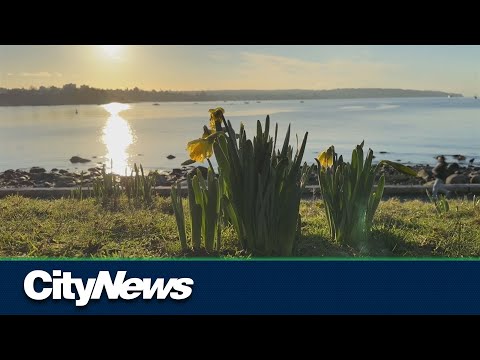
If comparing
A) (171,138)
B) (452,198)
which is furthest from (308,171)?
(452,198)

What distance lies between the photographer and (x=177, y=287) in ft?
8.71

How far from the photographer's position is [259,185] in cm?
323

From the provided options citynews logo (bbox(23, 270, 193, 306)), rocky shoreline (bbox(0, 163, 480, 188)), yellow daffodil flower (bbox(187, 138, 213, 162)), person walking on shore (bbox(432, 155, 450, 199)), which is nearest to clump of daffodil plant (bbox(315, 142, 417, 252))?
yellow daffodil flower (bbox(187, 138, 213, 162))

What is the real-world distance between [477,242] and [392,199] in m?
1.57

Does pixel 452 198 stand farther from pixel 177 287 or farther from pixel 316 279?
pixel 177 287

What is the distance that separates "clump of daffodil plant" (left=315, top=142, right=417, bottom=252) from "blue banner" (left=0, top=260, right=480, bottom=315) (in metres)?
0.80

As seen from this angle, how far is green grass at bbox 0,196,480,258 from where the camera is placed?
3.56m

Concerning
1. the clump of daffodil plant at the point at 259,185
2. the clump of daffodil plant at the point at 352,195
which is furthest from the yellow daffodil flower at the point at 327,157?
the clump of daffodil plant at the point at 259,185

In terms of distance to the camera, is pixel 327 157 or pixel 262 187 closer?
pixel 262 187

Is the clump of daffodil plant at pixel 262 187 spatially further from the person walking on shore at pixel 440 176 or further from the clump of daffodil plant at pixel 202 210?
the person walking on shore at pixel 440 176

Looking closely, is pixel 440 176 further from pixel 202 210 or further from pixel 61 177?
pixel 61 177

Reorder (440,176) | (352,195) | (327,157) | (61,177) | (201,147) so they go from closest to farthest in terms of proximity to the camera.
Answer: (201,147) < (352,195) < (327,157) < (61,177) < (440,176)

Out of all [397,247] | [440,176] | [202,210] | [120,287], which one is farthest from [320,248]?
[440,176]

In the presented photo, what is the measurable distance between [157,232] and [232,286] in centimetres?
142
